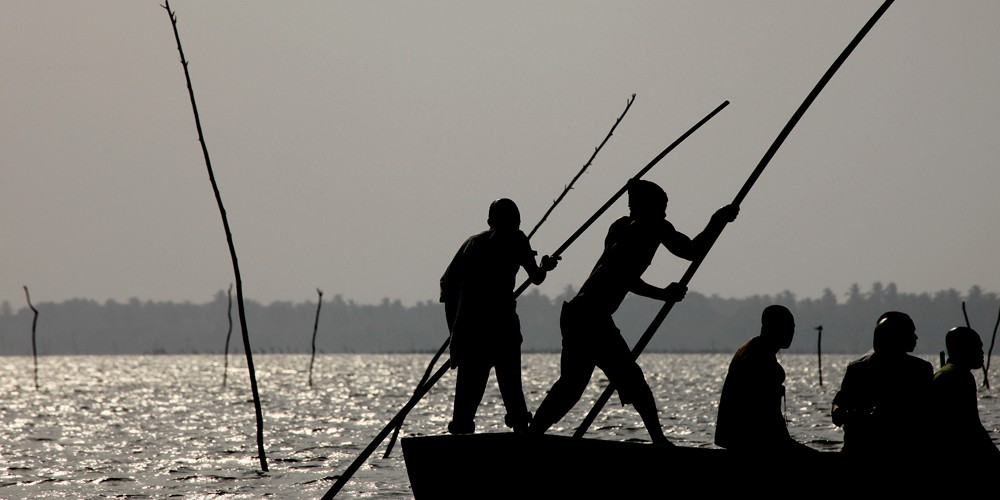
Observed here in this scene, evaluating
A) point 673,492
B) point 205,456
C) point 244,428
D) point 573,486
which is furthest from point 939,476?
point 244,428

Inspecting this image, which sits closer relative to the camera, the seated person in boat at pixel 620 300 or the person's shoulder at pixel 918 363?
the person's shoulder at pixel 918 363

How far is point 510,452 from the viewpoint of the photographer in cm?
980

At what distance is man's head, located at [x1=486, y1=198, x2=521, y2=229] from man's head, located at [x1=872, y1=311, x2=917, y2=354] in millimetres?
3171

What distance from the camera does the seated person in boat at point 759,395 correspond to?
30.6ft

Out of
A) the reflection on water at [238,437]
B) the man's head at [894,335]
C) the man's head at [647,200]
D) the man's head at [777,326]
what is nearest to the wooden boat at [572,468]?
the man's head at [777,326]

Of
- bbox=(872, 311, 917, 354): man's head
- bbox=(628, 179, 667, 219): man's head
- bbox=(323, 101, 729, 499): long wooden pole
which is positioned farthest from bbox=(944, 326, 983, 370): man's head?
bbox=(323, 101, 729, 499): long wooden pole

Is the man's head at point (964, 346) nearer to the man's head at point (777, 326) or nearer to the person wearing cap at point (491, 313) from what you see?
the man's head at point (777, 326)

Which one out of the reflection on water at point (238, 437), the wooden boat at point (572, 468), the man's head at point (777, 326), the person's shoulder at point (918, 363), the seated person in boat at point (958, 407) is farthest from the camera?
the reflection on water at point (238, 437)

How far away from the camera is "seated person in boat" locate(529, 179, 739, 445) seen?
33.1 ft

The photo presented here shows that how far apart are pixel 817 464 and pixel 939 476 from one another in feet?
2.76

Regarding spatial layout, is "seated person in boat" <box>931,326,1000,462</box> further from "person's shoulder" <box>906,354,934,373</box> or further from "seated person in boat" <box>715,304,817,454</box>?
"seated person in boat" <box>715,304,817,454</box>

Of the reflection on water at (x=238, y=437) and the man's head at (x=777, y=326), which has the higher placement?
the man's head at (x=777, y=326)

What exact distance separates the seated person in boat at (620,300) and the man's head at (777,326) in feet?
2.99

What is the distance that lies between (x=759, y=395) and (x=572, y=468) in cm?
145
